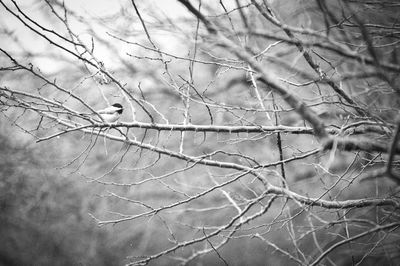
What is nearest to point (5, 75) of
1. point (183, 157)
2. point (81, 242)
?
point (81, 242)

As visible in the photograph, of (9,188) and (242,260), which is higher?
(9,188)

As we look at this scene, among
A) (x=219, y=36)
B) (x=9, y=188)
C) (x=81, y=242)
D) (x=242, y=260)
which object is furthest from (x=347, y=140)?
(x=9, y=188)

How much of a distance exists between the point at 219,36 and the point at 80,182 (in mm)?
9699

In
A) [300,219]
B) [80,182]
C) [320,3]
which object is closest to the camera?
[320,3]

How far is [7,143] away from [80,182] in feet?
9.35

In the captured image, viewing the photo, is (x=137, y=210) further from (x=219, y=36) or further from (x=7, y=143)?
(x=219, y=36)

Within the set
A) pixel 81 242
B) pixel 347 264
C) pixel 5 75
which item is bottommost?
pixel 347 264

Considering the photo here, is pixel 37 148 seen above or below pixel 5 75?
below

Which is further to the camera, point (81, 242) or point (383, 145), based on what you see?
point (81, 242)

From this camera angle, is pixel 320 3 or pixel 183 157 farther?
pixel 183 157

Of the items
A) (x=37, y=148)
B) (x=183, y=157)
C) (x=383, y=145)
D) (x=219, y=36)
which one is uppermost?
(x=37, y=148)

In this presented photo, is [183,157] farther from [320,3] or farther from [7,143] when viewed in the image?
[7,143]

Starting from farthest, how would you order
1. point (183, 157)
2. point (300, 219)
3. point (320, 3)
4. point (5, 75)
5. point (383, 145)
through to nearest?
point (5, 75)
point (300, 219)
point (183, 157)
point (383, 145)
point (320, 3)

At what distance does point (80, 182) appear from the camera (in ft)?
32.3
